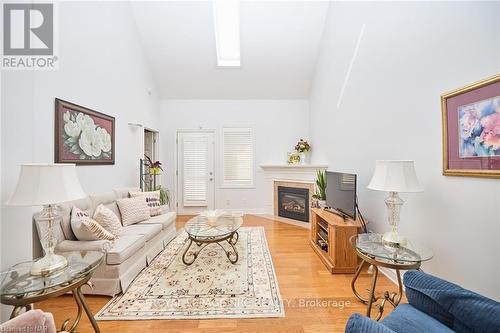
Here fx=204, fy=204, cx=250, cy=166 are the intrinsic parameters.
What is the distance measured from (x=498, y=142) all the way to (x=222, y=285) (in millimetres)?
2525

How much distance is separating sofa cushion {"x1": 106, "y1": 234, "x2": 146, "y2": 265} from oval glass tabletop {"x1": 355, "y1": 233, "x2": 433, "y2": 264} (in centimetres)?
227

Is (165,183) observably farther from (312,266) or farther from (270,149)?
(312,266)

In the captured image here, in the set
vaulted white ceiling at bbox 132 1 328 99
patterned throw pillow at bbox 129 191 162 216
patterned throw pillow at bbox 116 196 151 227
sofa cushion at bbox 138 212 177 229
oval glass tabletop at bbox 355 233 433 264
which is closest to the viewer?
oval glass tabletop at bbox 355 233 433 264

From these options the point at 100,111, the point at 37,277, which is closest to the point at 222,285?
the point at 37,277

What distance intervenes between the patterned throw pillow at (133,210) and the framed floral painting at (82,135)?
→ 727 mm

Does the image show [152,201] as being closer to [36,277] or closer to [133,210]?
[133,210]

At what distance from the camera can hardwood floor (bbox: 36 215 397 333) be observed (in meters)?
1.65

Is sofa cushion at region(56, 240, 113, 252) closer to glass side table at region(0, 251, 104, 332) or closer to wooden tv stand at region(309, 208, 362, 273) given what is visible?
glass side table at region(0, 251, 104, 332)

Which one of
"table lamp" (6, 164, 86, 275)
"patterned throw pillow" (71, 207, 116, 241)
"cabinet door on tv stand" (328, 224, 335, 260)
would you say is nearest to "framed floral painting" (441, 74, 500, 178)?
"cabinet door on tv stand" (328, 224, 335, 260)

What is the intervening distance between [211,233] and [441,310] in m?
2.09

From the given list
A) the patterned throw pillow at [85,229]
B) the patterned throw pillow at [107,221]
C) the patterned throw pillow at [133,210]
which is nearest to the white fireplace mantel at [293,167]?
the patterned throw pillow at [133,210]

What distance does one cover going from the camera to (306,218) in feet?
14.0

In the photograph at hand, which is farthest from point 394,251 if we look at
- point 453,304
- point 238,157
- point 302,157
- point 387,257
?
point 238,157

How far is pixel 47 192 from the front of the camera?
1.36m
